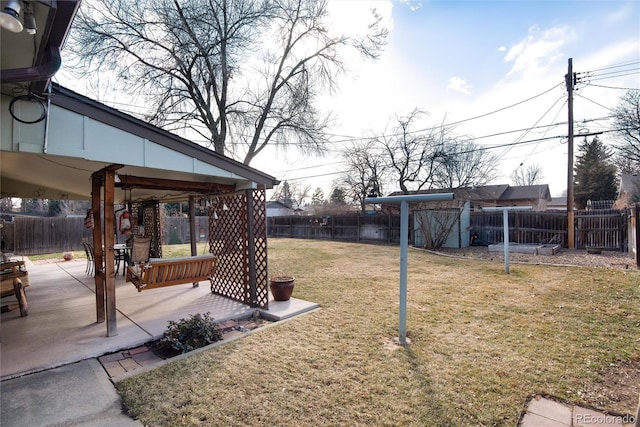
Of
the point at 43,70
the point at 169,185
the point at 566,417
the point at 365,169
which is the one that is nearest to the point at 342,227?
the point at 365,169

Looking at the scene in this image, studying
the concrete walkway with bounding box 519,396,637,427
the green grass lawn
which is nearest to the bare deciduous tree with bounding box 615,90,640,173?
the green grass lawn

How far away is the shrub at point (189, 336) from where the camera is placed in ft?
11.0

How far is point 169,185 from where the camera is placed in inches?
189

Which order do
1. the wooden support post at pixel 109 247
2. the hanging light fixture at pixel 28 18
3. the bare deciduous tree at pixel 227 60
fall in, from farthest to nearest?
1. the bare deciduous tree at pixel 227 60
2. the wooden support post at pixel 109 247
3. the hanging light fixture at pixel 28 18

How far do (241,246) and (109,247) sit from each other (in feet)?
6.18

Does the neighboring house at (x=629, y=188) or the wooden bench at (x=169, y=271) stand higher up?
the neighboring house at (x=629, y=188)

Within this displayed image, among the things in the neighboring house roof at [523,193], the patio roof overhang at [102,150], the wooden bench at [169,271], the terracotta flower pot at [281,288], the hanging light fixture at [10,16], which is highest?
the neighboring house roof at [523,193]

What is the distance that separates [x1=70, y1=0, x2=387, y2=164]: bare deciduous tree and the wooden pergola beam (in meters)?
8.05

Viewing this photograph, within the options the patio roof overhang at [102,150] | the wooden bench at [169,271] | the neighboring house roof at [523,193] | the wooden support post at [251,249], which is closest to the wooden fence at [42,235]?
the patio roof overhang at [102,150]

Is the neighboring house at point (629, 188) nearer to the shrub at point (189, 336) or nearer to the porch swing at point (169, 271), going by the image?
the porch swing at point (169, 271)

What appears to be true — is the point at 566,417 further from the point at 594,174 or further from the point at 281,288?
the point at 594,174

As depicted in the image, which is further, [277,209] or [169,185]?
[277,209]

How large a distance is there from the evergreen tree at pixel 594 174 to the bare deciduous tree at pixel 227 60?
23.6 meters

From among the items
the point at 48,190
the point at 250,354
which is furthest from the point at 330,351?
the point at 48,190
